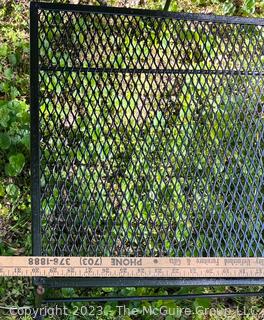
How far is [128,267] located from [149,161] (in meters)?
0.34

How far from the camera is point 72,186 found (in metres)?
1.57

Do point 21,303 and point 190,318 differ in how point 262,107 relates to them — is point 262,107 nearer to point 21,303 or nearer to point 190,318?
point 190,318

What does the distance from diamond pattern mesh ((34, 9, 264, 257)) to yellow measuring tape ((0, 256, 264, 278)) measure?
41 mm

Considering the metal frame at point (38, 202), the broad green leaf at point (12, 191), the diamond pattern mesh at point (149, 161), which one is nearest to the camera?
the metal frame at point (38, 202)

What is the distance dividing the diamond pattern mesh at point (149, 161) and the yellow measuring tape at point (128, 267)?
0.13 ft

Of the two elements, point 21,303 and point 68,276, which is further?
point 21,303

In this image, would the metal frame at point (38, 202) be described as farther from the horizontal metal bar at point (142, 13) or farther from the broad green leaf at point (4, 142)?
the broad green leaf at point (4, 142)

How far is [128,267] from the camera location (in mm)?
1476

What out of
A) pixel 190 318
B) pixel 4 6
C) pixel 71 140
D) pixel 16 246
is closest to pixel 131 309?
pixel 190 318

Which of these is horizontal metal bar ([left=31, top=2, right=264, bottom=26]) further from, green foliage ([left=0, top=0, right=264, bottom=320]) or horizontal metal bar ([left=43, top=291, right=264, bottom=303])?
horizontal metal bar ([left=43, top=291, right=264, bottom=303])

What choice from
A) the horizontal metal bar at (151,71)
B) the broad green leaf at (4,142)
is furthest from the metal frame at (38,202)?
the broad green leaf at (4,142)

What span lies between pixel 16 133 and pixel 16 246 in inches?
14.9

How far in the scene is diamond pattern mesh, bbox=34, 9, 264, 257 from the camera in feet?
5.14

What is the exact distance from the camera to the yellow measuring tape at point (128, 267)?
146cm
